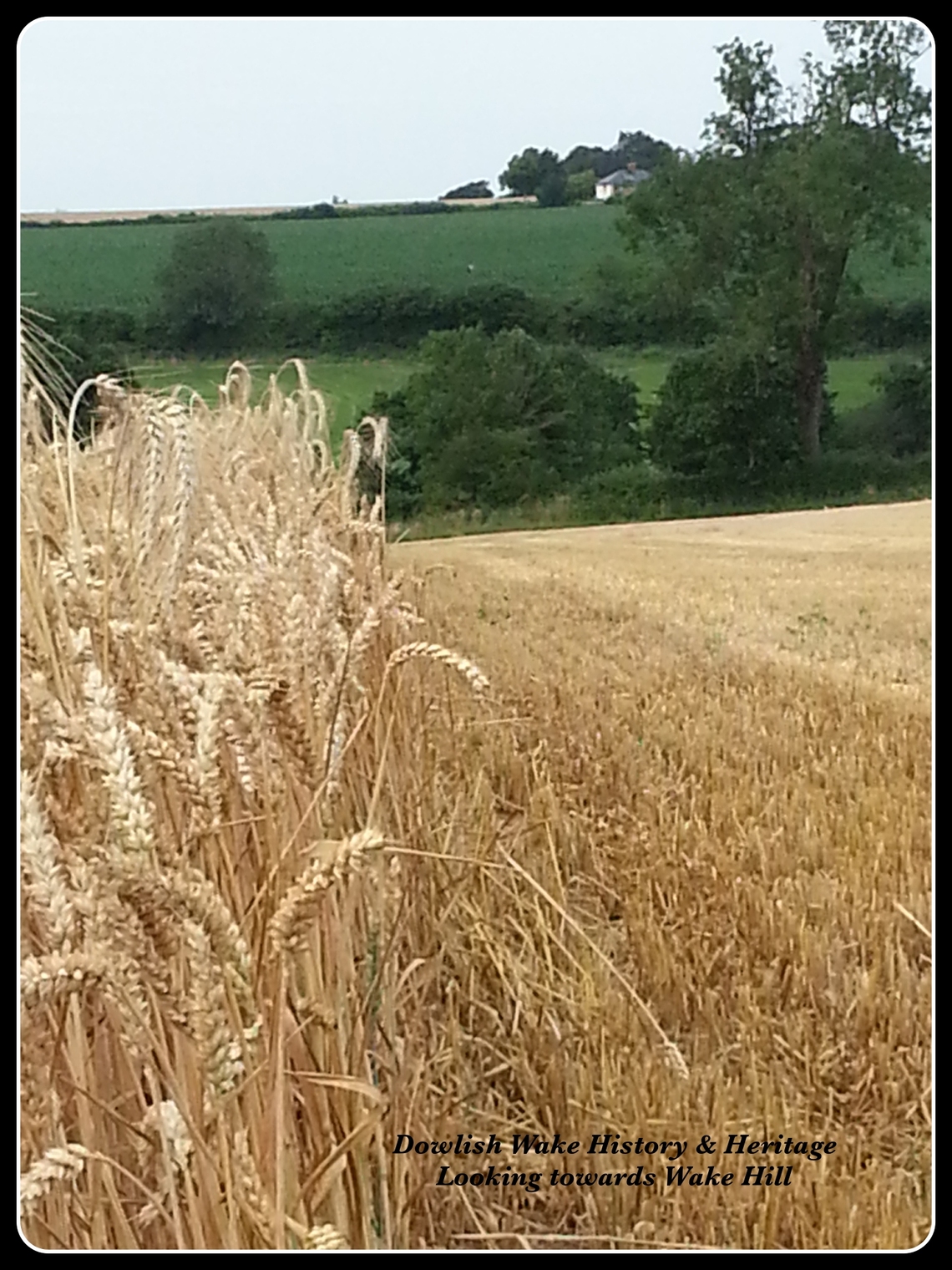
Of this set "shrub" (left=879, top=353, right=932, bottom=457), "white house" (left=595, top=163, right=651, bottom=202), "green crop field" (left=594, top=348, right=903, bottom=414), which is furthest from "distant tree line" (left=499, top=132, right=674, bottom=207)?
"shrub" (left=879, top=353, right=932, bottom=457)

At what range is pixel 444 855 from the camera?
0.80 meters

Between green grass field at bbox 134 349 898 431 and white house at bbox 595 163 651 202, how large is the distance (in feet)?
0.37

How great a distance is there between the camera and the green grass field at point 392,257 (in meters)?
0.86

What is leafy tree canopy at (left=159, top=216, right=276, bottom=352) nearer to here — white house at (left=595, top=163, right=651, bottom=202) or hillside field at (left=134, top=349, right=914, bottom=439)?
hillside field at (left=134, top=349, right=914, bottom=439)

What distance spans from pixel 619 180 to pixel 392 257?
0.17 meters

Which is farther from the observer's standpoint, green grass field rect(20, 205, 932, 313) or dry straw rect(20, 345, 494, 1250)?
green grass field rect(20, 205, 932, 313)

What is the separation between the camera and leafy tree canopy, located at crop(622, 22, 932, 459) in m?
0.85

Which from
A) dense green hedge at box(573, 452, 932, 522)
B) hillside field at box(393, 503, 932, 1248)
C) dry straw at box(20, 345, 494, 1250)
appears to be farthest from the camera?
dense green hedge at box(573, 452, 932, 522)

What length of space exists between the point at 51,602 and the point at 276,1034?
29cm

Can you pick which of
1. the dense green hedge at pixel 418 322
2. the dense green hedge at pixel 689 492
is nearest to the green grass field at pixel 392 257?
the dense green hedge at pixel 418 322

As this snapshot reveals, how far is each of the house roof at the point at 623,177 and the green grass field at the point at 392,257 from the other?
0.06ft

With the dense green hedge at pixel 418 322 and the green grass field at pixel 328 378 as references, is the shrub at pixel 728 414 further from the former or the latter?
the green grass field at pixel 328 378

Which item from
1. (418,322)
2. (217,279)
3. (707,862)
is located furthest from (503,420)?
(707,862)
